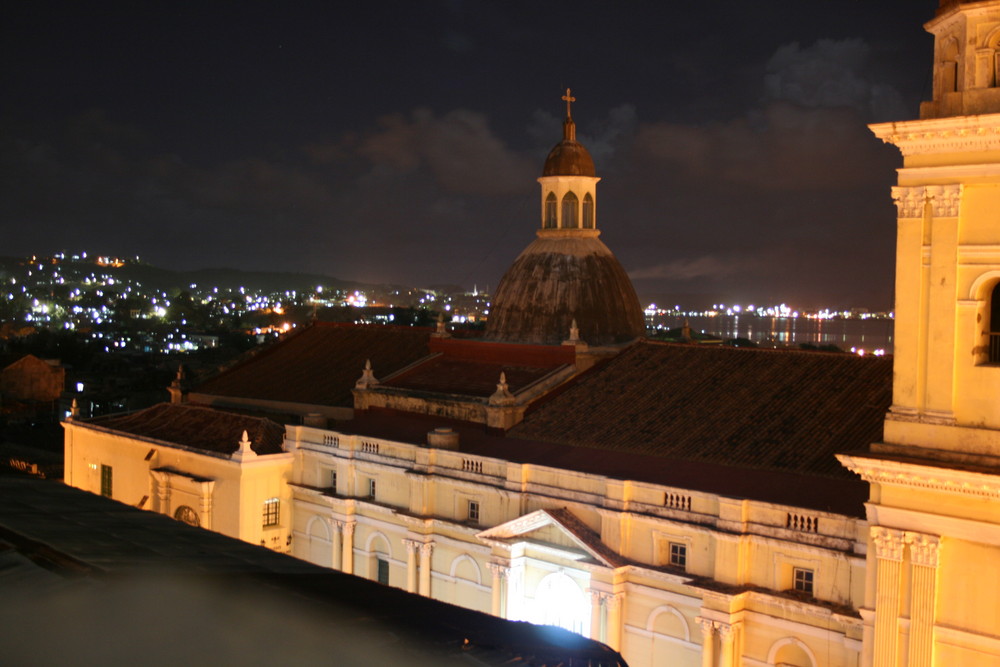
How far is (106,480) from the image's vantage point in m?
45.4

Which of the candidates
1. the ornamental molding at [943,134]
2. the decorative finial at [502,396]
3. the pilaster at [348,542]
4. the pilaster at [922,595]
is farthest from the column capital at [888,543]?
the pilaster at [348,542]

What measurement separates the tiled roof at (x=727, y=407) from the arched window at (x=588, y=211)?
22.1 ft

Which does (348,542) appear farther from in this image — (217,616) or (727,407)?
(217,616)

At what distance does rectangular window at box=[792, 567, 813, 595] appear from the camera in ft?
81.9

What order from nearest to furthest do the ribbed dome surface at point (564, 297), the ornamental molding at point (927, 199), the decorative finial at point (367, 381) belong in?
the ornamental molding at point (927, 199) < the ribbed dome surface at point (564, 297) < the decorative finial at point (367, 381)

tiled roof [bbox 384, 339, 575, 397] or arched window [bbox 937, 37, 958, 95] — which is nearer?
arched window [bbox 937, 37, 958, 95]

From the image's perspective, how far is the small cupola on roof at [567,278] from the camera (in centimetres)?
3853

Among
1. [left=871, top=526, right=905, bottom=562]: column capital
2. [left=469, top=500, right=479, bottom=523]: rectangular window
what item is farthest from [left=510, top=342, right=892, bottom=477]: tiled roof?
[left=871, top=526, right=905, bottom=562]: column capital

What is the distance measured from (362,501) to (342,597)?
26.9 meters

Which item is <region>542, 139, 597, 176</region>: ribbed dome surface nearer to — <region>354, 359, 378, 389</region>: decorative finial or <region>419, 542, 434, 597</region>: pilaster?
<region>354, 359, 378, 389</region>: decorative finial

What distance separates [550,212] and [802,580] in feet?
65.4

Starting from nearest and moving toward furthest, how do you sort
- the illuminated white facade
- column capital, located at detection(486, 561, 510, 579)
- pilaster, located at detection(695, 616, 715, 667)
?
the illuminated white facade
pilaster, located at detection(695, 616, 715, 667)
column capital, located at detection(486, 561, 510, 579)

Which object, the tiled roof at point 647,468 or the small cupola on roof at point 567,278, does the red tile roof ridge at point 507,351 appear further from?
the tiled roof at point 647,468

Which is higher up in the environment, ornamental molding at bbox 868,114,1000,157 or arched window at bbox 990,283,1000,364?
ornamental molding at bbox 868,114,1000,157
